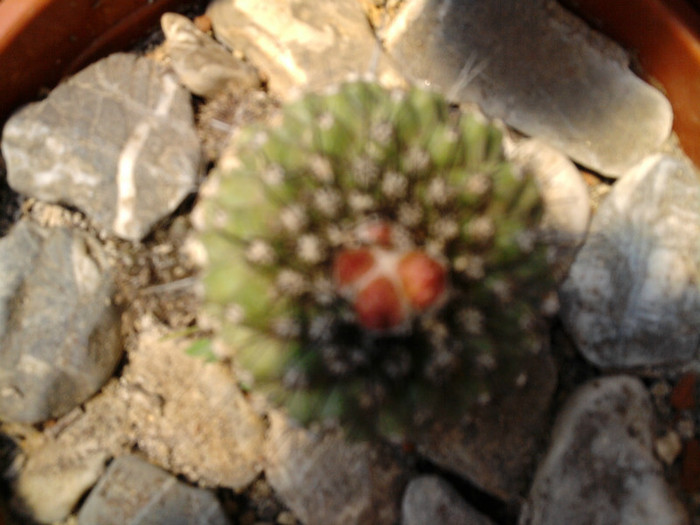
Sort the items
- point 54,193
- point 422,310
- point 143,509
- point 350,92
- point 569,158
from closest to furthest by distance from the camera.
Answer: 1. point 422,310
2. point 350,92
3. point 143,509
4. point 54,193
5. point 569,158

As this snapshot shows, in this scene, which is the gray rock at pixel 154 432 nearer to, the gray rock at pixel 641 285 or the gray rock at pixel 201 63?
the gray rock at pixel 201 63

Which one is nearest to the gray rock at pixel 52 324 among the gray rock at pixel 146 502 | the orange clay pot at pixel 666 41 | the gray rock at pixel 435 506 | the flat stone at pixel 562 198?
the gray rock at pixel 146 502

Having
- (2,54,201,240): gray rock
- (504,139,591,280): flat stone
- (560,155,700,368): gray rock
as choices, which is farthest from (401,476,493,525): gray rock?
(2,54,201,240): gray rock

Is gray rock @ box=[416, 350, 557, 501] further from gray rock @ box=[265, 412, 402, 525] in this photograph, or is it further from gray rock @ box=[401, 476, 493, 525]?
gray rock @ box=[265, 412, 402, 525]

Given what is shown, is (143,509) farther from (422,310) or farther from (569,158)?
(569,158)

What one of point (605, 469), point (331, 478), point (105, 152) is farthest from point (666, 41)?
point (105, 152)

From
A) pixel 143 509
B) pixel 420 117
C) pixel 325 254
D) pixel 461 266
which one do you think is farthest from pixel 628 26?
pixel 143 509

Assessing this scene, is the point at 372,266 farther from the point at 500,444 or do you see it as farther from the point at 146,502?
the point at 146,502
